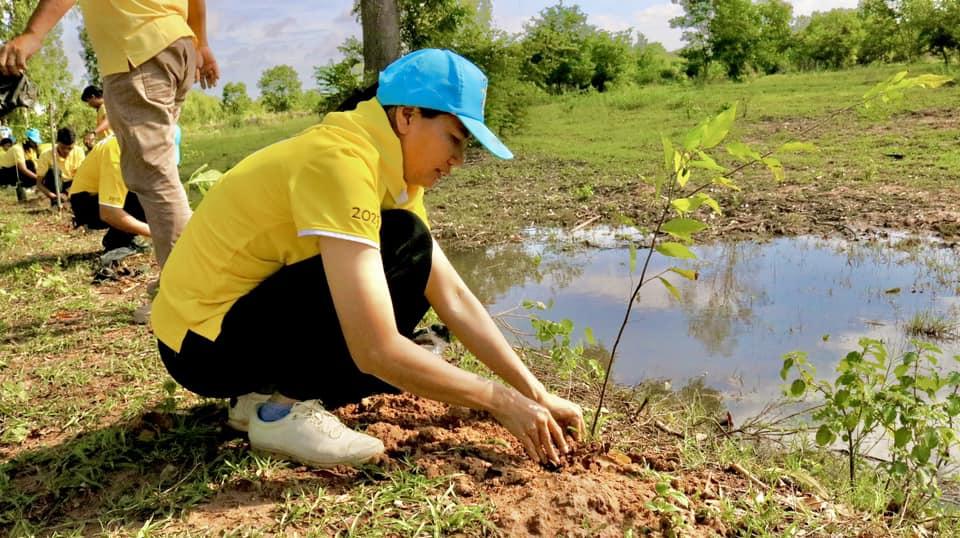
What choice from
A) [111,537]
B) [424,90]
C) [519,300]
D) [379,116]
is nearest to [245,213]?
[379,116]

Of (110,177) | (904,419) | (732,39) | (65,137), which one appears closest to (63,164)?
(65,137)

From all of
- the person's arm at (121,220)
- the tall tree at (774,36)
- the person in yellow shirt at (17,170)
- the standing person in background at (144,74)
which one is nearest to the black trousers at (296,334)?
the standing person in background at (144,74)

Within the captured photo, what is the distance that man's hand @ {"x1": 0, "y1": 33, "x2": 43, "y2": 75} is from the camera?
8.24ft

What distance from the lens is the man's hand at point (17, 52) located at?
98.9 inches

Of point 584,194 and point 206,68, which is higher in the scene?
point 206,68

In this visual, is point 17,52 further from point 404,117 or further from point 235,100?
point 235,100

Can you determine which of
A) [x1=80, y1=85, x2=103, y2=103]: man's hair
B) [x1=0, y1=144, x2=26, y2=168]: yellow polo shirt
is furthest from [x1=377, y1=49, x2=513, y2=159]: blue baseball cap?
[x1=0, y1=144, x2=26, y2=168]: yellow polo shirt

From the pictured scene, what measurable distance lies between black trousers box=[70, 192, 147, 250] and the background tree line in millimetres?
4088

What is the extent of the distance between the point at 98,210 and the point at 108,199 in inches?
32.8

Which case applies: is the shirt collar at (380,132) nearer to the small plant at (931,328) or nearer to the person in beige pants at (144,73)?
the person in beige pants at (144,73)

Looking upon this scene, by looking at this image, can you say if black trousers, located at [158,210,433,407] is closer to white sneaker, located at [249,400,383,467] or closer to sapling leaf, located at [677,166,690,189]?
white sneaker, located at [249,400,383,467]

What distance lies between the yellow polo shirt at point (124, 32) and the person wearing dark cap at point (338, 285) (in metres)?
1.21

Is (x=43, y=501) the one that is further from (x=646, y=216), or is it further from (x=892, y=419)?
(x=646, y=216)

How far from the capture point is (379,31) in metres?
8.12
